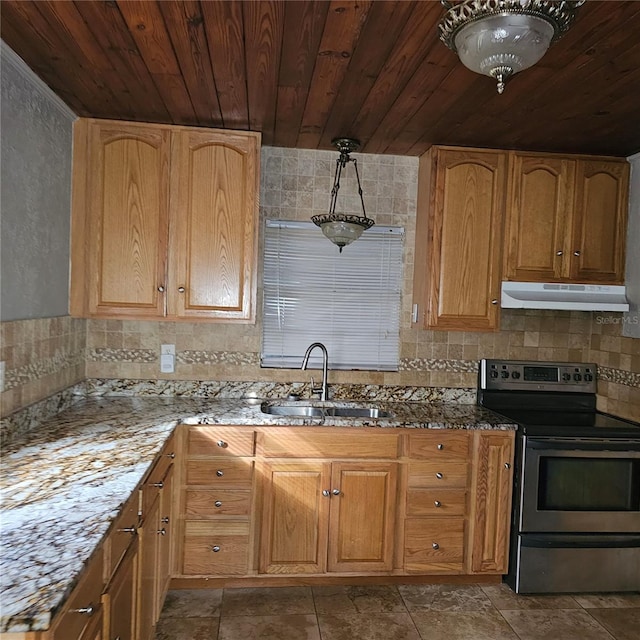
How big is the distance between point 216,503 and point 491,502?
4.56 feet

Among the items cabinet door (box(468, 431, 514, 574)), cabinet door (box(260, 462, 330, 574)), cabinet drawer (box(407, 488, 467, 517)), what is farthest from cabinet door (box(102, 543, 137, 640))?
cabinet door (box(468, 431, 514, 574))

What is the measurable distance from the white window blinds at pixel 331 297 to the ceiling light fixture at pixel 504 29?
6.49 feet

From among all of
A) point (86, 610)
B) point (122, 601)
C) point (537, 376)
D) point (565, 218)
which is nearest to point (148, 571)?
point (122, 601)

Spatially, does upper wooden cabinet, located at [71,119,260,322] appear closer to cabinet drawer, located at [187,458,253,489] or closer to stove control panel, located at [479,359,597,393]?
cabinet drawer, located at [187,458,253,489]

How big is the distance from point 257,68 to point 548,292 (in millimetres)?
1922

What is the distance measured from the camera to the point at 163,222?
285cm

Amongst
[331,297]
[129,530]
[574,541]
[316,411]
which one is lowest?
[574,541]

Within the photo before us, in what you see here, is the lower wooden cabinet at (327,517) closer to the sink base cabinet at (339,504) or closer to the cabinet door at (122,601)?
the sink base cabinet at (339,504)

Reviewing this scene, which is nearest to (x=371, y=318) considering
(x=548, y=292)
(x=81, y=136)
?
(x=548, y=292)

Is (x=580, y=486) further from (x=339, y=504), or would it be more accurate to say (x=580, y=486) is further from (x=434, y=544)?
(x=339, y=504)

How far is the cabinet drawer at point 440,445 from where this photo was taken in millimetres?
2826

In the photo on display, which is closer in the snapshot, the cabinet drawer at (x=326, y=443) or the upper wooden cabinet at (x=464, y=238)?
the cabinet drawer at (x=326, y=443)

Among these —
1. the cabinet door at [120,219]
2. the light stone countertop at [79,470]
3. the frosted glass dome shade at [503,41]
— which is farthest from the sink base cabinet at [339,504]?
the frosted glass dome shade at [503,41]

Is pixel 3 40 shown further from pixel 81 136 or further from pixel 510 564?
pixel 510 564
